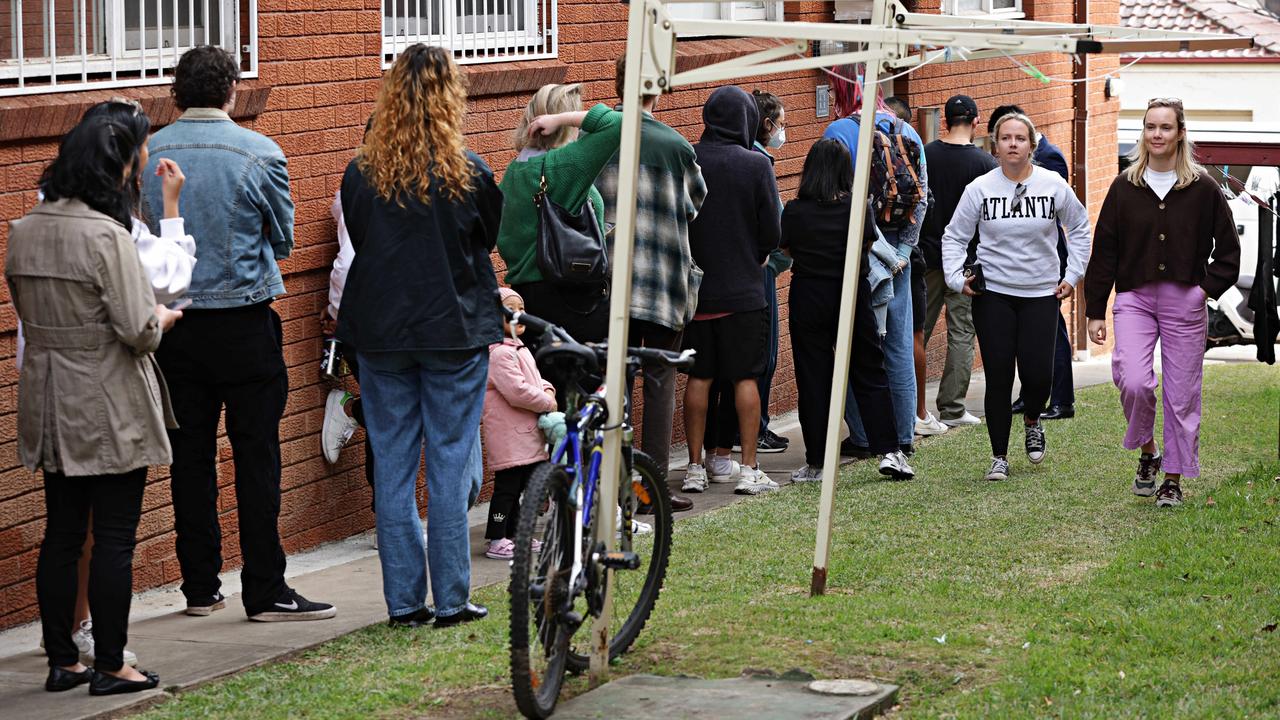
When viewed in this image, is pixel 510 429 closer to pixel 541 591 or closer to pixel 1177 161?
pixel 541 591

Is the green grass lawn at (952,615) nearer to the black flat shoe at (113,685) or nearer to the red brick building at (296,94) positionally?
the black flat shoe at (113,685)

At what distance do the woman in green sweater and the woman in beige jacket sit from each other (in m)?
2.09

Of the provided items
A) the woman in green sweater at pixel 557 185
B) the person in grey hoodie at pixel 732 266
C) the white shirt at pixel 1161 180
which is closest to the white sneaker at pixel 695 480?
the person in grey hoodie at pixel 732 266

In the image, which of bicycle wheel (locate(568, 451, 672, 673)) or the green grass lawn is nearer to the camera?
the green grass lawn

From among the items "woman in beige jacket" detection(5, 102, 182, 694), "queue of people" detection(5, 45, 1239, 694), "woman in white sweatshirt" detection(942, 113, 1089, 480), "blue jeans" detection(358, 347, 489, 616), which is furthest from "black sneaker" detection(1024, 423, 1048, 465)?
"woman in beige jacket" detection(5, 102, 182, 694)

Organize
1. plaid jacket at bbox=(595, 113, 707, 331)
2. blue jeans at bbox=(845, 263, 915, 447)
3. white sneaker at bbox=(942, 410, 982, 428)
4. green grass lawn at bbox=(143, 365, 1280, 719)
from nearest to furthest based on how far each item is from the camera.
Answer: green grass lawn at bbox=(143, 365, 1280, 719)
plaid jacket at bbox=(595, 113, 707, 331)
blue jeans at bbox=(845, 263, 915, 447)
white sneaker at bbox=(942, 410, 982, 428)

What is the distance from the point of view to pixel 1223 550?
752cm

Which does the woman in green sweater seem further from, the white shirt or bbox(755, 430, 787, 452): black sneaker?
bbox(755, 430, 787, 452): black sneaker

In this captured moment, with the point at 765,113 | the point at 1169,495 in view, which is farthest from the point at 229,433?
the point at 1169,495

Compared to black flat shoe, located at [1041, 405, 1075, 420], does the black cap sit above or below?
above

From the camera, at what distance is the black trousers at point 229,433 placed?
6348 millimetres

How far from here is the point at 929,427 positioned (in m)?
11.7

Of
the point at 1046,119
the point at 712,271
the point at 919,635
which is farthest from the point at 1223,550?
the point at 1046,119

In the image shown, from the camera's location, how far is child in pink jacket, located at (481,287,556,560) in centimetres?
783
